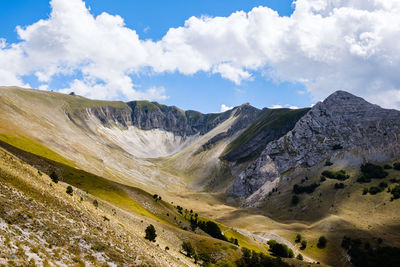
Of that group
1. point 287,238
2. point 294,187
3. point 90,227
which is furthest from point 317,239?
point 90,227

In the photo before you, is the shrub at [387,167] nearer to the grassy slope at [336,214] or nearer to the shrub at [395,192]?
the grassy slope at [336,214]

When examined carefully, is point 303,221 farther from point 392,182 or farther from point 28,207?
point 28,207

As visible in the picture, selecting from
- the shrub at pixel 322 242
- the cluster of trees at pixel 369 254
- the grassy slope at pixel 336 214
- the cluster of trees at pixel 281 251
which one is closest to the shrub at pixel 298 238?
the grassy slope at pixel 336 214

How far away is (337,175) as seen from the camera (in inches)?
6914

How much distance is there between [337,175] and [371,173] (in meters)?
19.5

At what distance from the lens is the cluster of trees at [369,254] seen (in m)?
92.7

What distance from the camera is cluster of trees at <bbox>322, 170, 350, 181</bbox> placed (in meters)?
172

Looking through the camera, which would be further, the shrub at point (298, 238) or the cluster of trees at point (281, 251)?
the shrub at point (298, 238)

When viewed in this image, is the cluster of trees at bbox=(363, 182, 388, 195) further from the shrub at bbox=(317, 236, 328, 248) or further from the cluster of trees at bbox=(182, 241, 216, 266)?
the cluster of trees at bbox=(182, 241, 216, 266)

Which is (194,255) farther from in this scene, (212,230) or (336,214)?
(336,214)

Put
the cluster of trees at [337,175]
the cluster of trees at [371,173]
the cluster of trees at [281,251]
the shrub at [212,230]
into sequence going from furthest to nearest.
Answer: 1. the cluster of trees at [337,175]
2. the cluster of trees at [371,173]
3. the cluster of trees at [281,251]
4. the shrub at [212,230]

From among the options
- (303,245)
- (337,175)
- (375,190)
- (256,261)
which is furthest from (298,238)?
(337,175)

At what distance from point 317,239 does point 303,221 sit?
1261 inches

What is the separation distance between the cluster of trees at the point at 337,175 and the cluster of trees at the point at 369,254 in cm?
7110
